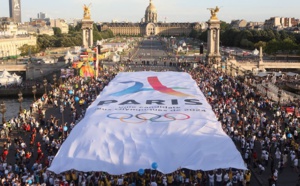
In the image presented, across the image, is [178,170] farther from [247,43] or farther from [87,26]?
[247,43]

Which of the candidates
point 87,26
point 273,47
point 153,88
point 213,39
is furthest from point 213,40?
point 153,88

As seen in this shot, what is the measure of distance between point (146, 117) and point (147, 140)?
11.1ft

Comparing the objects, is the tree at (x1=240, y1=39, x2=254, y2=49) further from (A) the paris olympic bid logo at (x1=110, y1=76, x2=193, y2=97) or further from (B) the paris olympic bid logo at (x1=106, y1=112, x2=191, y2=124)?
(B) the paris olympic bid logo at (x1=106, y1=112, x2=191, y2=124)

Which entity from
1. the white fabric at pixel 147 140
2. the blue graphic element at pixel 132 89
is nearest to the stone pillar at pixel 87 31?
the blue graphic element at pixel 132 89

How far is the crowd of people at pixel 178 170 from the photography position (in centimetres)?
1717

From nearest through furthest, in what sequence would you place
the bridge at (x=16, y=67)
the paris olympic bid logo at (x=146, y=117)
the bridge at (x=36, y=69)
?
the paris olympic bid logo at (x=146, y=117)
the bridge at (x=36, y=69)
the bridge at (x=16, y=67)

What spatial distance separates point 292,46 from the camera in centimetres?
9038

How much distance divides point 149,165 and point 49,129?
1178cm

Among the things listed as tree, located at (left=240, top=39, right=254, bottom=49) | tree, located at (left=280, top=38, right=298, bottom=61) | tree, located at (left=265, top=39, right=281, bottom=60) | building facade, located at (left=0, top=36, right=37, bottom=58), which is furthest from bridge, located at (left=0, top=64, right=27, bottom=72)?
tree, located at (left=240, top=39, right=254, bottom=49)

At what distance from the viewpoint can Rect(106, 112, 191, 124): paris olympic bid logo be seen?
70.4 ft

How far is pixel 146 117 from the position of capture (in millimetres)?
22062

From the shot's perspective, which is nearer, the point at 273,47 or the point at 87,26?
the point at 87,26

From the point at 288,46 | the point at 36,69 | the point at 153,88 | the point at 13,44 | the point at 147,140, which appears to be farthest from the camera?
the point at 13,44

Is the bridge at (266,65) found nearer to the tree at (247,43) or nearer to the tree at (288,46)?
the tree at (288,46)
